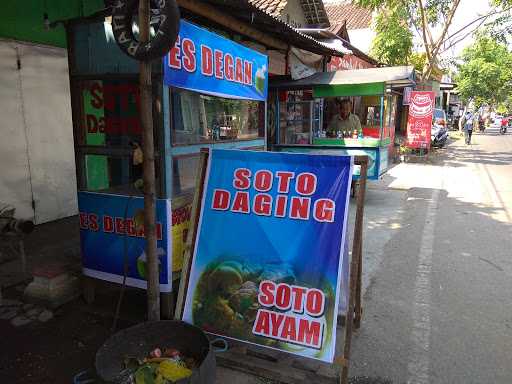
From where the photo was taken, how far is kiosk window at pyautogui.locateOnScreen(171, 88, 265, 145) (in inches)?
136

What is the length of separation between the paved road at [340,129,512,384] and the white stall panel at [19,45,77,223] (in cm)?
482

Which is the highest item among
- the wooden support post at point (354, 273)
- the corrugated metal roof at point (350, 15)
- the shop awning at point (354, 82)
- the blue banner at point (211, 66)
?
the corrugated metal roof at point (350, 15)

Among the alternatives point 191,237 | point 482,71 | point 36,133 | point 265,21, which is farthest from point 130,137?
point 482,71

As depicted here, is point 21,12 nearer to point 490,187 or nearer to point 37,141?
point 37,141

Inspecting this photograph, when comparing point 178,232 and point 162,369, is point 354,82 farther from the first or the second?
point 162,369

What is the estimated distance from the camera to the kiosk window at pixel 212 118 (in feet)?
11.4

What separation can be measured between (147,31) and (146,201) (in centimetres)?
108

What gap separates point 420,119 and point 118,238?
13463 mm

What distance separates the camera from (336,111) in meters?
9.41

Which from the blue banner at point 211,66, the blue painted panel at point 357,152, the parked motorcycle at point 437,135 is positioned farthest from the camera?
the parked motorcycle at point 437,135

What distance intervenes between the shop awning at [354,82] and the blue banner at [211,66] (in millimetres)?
4128

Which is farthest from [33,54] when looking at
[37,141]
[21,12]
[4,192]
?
[4,192]

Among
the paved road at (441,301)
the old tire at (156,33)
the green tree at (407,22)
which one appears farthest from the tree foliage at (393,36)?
the old tire at (156,33)

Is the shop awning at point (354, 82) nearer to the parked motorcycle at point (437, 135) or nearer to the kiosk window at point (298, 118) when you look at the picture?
the kiosk window at point (298, 118)
